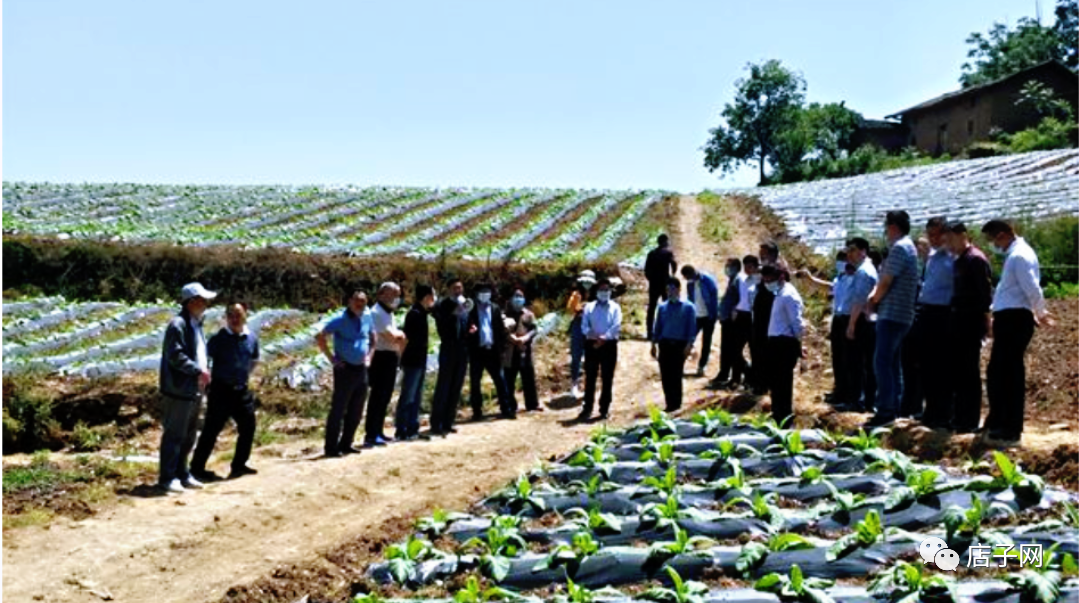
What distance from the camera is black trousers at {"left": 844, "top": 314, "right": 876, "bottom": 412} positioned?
1173 cm

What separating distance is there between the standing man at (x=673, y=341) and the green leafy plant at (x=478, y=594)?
7.38 meters

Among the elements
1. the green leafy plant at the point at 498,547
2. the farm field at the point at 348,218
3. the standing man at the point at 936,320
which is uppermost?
the farm field at the point at 348,218

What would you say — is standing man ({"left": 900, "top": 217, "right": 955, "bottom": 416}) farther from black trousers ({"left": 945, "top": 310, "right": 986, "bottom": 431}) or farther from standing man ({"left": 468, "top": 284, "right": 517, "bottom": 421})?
standing man ({"left": 468, "top": 284, "right": 517, "bottom": 421})

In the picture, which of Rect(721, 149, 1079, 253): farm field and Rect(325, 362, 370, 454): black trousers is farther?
Rect(721, 149, 1079, 253): farm field

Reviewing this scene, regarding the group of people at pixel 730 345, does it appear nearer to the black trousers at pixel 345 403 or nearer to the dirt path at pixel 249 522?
the black trousers at pixel 345 403

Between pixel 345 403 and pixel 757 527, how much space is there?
587 cm

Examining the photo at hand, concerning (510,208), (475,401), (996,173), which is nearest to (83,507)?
(475,401)

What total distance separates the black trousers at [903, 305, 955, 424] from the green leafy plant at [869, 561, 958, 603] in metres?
3.88

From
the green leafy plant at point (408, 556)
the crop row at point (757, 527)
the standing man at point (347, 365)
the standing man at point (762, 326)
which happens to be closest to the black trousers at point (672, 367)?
the standing man at point (762, 326)

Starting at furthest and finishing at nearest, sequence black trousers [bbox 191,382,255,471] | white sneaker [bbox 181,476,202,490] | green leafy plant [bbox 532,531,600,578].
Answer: black trousers [bbox 191,382,255,471] → white sneaker [bbox 181,476,202,490] → green leafy plant [bbox 532,531,600,578]

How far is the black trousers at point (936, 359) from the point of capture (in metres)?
9.99

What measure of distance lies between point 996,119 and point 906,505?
58024mm

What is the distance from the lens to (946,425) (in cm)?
1011

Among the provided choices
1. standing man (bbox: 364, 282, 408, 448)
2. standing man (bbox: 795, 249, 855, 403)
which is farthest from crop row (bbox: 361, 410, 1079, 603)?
standing man (bbox: 364, 282, 408, 448)
